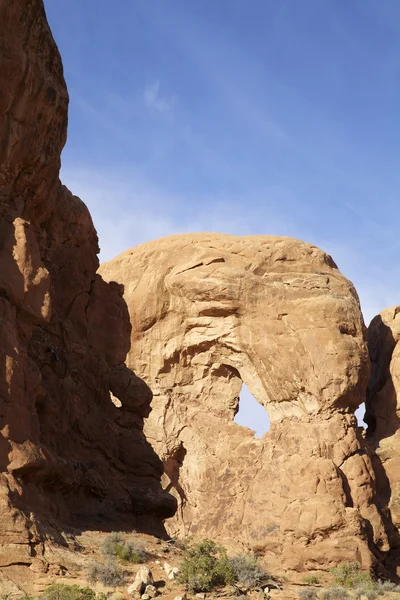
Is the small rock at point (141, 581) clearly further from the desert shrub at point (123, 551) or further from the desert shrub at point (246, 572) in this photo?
the desert shrub at point (246, 572)

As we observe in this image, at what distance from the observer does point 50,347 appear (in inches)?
669

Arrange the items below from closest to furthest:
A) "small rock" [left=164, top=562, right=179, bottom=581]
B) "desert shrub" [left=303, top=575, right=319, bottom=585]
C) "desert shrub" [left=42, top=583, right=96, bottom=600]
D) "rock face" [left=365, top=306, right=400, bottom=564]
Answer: "desert shrub" [left=42, top=583, right=96, bottom=600]
"small rock" [left=164, top=562, right=179, bottom=581]
"desert shrub" [left=303, top=575, right=319, bottom=585]
"rock face" [left=365, top=306, right=400, bottom=564]

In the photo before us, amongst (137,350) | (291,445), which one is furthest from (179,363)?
(291,445)

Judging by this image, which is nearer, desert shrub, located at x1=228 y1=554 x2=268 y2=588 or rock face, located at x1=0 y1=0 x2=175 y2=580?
rock face, located at x1=0 y1=0 x2=175 y2=580

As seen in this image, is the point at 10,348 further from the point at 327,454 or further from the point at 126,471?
the point at 327,454

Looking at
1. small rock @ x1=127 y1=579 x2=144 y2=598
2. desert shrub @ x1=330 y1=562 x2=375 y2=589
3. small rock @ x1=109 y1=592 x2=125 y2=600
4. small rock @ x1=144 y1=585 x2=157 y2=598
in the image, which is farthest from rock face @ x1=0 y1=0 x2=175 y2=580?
desert shrub @ x1=330 y1=562 x2=375 y2=589

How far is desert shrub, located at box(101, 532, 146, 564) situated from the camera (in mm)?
13142

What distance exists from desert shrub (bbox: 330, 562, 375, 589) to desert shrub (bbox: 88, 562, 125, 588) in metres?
8.66

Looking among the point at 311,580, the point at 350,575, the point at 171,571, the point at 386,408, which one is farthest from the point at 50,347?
the point at 386,408

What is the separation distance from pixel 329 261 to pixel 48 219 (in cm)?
1904

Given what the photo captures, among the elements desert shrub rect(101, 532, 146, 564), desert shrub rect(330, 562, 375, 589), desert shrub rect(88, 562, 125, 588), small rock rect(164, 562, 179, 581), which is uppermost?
desert shrub rect(330, 562, 375, 589)

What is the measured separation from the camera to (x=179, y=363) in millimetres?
35688

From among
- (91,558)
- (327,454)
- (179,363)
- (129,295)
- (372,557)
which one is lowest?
(91,558)

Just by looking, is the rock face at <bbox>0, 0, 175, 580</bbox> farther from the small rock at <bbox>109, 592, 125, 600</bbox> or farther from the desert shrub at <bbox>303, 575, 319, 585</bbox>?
the desert shrub at <bbox>303, 575, 319, 585</bbox>
